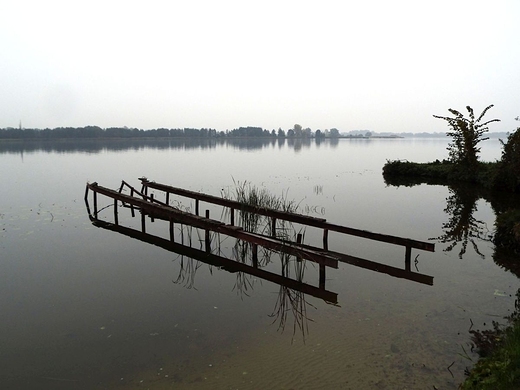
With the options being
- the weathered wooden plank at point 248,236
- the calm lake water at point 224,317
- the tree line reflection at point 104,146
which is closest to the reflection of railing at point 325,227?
the calm lake water at point 224,317

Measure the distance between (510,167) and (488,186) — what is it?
2.66m

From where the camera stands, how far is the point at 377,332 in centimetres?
579

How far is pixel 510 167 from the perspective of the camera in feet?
59.7

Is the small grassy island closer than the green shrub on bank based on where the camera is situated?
Yes

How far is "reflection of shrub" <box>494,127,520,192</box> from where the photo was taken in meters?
17.0

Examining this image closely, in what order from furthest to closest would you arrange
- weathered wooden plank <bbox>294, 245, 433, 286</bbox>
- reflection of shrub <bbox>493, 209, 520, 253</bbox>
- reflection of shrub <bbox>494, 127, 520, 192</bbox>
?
reflection of shrub <bbox>494, 127, 520, 192</bbox> < reflection of shrub <bbox>493, 209, 520, 253</bbox> < weathered wooden plank <bbox>294, 245, 433, 286</bbox>

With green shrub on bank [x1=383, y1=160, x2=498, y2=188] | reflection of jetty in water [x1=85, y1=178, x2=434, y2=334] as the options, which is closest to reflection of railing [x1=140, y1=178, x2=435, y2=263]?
reflection of jetty in water [x1=85, y1=178, x2=434, y2=334]

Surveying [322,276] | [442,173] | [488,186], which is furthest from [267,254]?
[442,173]

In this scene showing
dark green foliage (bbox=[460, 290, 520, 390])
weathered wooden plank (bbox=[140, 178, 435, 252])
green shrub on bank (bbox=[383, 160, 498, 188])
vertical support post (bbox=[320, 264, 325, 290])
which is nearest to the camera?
dark green foliage (bbox=[460, 290, 520, 390])

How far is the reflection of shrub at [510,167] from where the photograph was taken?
17.0 metres

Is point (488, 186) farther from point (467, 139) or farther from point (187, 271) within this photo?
point (187, 271)

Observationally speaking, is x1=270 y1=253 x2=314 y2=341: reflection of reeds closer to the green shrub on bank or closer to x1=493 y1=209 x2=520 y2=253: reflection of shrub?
x1=493 y1=209 x2=520 y2=253: reflection of shrub

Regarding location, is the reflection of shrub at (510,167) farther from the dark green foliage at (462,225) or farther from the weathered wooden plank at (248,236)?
the weathered wooden plank at (248,236)

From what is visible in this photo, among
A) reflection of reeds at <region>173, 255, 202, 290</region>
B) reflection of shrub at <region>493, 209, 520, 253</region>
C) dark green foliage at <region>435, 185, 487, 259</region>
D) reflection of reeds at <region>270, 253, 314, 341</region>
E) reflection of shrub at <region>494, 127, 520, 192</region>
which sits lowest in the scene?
reflection of reeds at <region>173, 255, 202, 290</region>
